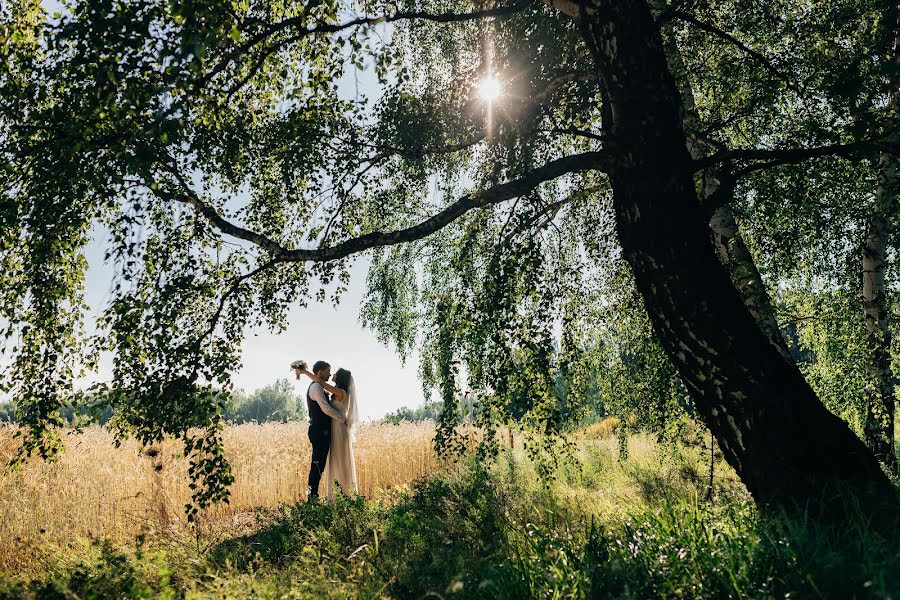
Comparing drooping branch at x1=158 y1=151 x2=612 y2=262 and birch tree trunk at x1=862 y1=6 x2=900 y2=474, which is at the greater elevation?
drooping branch at x1=158 y1=151 x2=612 y2=262

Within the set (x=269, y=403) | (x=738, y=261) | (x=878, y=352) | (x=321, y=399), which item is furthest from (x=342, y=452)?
(x=269, y=403)

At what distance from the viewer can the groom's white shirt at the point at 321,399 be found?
6.96 metres

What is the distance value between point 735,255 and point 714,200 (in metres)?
1.16

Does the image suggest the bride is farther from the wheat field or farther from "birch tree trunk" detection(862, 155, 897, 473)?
"birch tree trunk" detection(862, 155, 897, 473)

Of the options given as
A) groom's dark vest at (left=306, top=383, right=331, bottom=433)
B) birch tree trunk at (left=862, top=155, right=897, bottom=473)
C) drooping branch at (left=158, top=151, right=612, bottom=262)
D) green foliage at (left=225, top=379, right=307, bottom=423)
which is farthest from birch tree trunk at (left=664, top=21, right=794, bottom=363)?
green foliage at (left=225, top=379, right=307, bottom=423)

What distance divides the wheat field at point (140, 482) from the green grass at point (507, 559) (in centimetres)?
81

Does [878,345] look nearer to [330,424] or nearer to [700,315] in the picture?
[700,315]

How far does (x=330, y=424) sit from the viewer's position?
24.0 ft

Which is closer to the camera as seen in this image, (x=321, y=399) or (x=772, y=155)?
(x=772, y=155)

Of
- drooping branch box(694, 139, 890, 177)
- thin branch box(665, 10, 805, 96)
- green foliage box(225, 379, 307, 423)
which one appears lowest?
green foliage box(225, 379, 307, 423)

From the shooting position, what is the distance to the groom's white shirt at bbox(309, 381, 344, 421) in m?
6.96

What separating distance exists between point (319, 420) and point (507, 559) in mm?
4421

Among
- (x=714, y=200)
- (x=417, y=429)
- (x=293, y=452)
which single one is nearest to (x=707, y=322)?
(x=714, y=200)

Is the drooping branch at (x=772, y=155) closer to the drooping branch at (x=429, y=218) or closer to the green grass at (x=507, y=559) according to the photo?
the drooping branch at (x=429, y=218)
